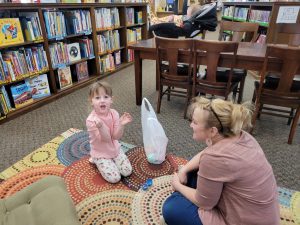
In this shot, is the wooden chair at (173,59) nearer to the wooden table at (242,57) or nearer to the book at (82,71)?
the wooden table at (242,57)

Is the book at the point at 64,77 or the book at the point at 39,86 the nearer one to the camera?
the book at the point at 39,86

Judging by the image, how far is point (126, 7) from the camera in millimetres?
4250

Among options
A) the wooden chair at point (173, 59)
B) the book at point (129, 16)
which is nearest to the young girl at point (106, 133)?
the wooden chair at point (173, 59)

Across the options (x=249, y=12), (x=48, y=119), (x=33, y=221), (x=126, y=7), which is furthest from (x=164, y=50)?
(x=249, y=12)

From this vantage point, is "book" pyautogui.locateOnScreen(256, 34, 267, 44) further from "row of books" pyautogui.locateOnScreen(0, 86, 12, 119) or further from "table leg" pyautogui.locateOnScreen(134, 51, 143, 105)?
"row of books" pyautogui.locateOnScreen(0, 86, 12, 119)

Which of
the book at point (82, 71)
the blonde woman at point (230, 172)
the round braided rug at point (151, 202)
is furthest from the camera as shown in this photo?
the book at point (82, 71)

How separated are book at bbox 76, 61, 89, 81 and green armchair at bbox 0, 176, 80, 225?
8.22 ft

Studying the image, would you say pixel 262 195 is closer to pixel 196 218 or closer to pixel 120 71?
pixel 196 218

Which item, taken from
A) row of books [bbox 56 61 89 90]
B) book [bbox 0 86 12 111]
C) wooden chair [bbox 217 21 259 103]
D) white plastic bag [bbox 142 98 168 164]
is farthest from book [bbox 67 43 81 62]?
wooden chair [bbox 217 21 259 103]

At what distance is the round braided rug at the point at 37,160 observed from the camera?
1744mm

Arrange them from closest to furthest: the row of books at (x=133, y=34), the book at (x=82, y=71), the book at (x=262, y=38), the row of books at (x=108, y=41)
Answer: the book at (x=82, y=71), the book at (x=262, y=38), the row of books at (x=108, y=41), the row of books at (x=133, y=34)

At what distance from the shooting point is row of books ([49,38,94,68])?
2.99 meters

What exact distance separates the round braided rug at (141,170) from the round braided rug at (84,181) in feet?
0.24

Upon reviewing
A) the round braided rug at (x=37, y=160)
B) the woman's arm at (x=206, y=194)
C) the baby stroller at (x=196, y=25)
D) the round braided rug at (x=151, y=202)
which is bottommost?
the round braided rug at (x=37, y=160)
